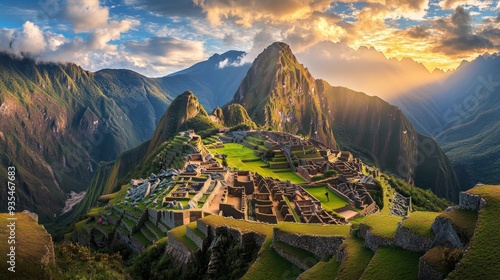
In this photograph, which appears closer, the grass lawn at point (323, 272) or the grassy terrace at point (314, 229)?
the grass lawn at point (323, 272)

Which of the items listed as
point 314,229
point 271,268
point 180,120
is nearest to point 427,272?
point 271,268

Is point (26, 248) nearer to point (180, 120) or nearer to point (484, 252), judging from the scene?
point (484, 252)

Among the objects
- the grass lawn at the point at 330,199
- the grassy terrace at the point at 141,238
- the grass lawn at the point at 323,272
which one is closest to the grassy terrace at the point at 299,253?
the grass lawn at the point at 323,272

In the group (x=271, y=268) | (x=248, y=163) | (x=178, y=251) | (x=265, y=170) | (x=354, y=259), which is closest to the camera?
(x=354, y=259)

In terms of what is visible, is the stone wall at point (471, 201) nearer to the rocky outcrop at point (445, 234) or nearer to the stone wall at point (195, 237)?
the rocky outcrop at point (445, 234)

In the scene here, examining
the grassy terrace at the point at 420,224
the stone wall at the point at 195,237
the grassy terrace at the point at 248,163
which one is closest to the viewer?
the grassy terrace at the point at 420,224

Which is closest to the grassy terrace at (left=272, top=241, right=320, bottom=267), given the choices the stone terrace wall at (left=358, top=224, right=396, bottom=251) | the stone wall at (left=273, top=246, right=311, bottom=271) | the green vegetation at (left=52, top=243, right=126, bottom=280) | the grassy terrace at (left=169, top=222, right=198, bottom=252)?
the stone wall at (left=273, top=246, right=311, bottom=271)

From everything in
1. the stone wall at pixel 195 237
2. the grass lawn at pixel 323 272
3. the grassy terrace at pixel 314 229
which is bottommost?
the stone wall at pixel 195 237
